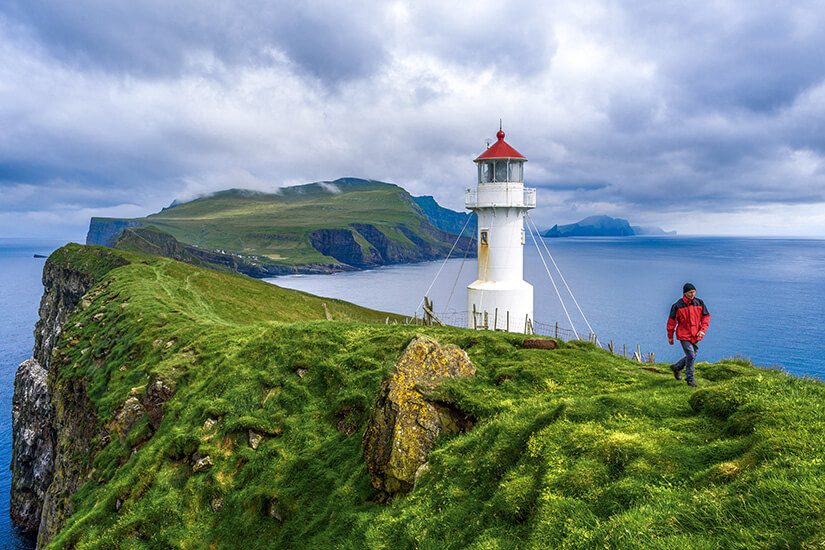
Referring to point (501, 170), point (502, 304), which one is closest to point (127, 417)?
point (502, 304)

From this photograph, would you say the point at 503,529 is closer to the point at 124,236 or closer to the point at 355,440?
the point at 355,440

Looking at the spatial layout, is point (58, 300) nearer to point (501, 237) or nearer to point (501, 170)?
point (501, 237)

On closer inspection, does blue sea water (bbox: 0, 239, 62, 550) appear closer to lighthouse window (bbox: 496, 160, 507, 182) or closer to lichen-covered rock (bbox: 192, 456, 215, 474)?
lichen-covered rock (bbox: 192, 456, 215, 474)

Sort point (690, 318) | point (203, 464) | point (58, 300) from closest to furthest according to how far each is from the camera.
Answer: point (690, 318)
point (203, 464)
point (58, 300)

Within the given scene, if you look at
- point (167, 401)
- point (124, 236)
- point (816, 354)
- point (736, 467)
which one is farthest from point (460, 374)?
point (124, 236)

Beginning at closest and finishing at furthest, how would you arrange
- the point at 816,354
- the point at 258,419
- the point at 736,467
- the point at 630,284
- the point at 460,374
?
the point at 736,467
the point at 460,374
the point at 258,419
the point at 816,354
the point at 630,284

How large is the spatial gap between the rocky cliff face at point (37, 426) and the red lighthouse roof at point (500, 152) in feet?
103

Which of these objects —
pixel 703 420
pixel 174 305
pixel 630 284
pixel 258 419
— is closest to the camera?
pixel 703 420

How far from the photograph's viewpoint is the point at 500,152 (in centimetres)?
3073

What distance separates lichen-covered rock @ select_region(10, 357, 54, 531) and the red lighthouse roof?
4200cm

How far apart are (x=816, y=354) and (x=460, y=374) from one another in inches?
3347

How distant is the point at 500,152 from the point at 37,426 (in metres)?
49.1

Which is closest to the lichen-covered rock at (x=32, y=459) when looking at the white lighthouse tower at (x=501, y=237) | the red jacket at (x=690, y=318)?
the white lighthouse tower at (x=501, y=237)

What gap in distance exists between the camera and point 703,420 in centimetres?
928
